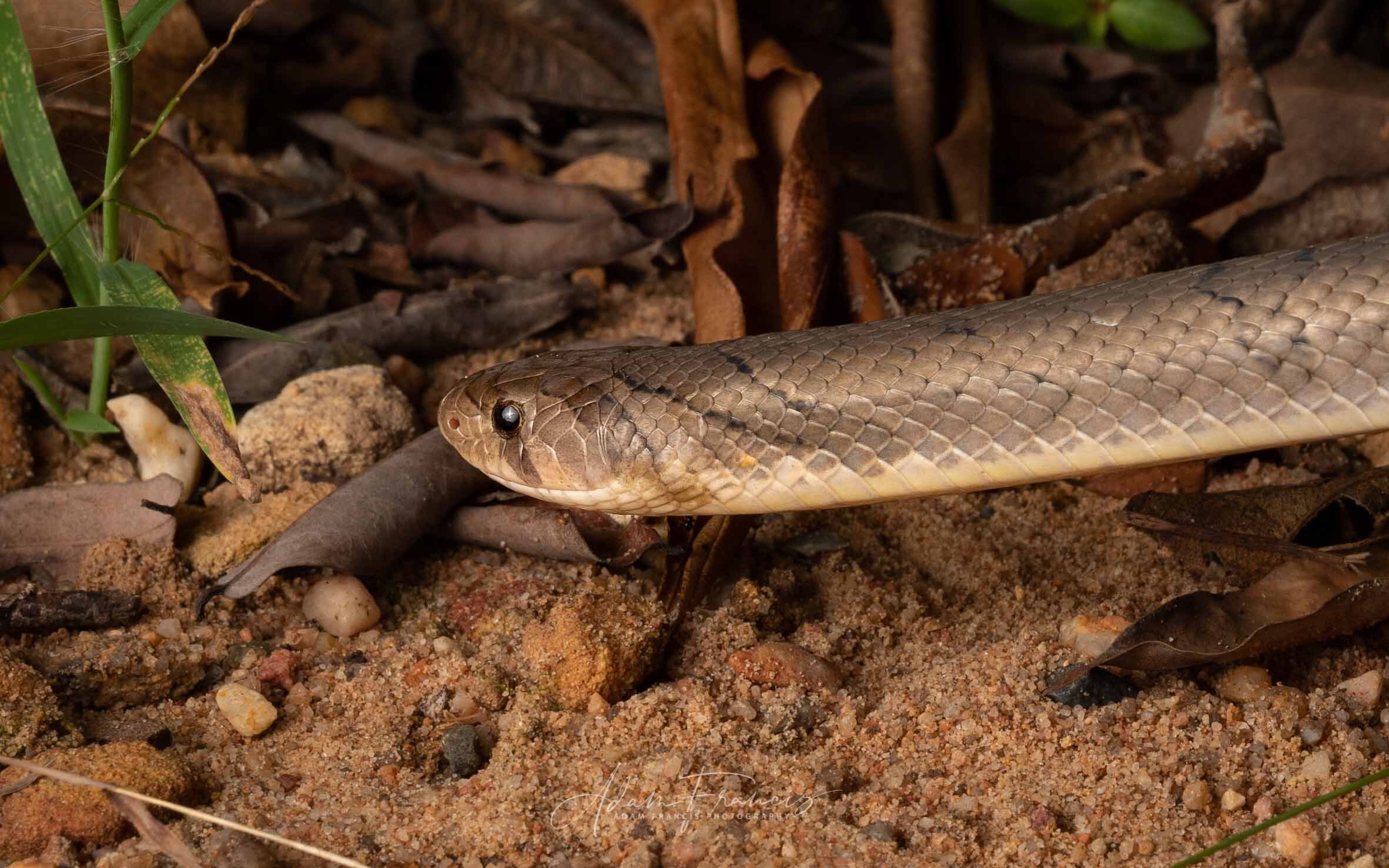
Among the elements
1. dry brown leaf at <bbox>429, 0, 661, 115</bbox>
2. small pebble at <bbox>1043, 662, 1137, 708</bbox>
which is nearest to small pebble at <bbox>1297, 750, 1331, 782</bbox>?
small pebble at <bbox>1043, 662, 1137, 708</bbox>

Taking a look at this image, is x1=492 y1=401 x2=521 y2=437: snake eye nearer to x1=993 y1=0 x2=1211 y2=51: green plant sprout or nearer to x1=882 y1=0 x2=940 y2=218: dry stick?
x1=882 y1=0 x2=940 y2=218: dry stick

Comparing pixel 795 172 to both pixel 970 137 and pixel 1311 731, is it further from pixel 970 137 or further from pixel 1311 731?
pixel 1311 731

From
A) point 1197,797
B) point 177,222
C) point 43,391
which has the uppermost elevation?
point 177,222

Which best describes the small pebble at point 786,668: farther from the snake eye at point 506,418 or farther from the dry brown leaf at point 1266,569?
the snake eye at point 506,418

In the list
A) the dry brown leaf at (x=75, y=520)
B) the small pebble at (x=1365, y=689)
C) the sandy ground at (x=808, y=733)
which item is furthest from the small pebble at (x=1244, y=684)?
the dry brown leaf at (x=75, y=520)

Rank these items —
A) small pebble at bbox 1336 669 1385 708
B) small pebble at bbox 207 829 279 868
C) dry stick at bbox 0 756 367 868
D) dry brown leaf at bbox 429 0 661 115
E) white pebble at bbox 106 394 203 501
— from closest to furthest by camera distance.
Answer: dry stick at bbox 0 756 367 868
small pebble at bbox 207 829 279 868
small pebble at bbox 1336 669 1385 708
white pebble at bbox 106 394 203 501
dry brown leaf at bbox 429 0 661 115

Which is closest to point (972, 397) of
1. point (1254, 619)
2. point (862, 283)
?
point (1254, 619)
